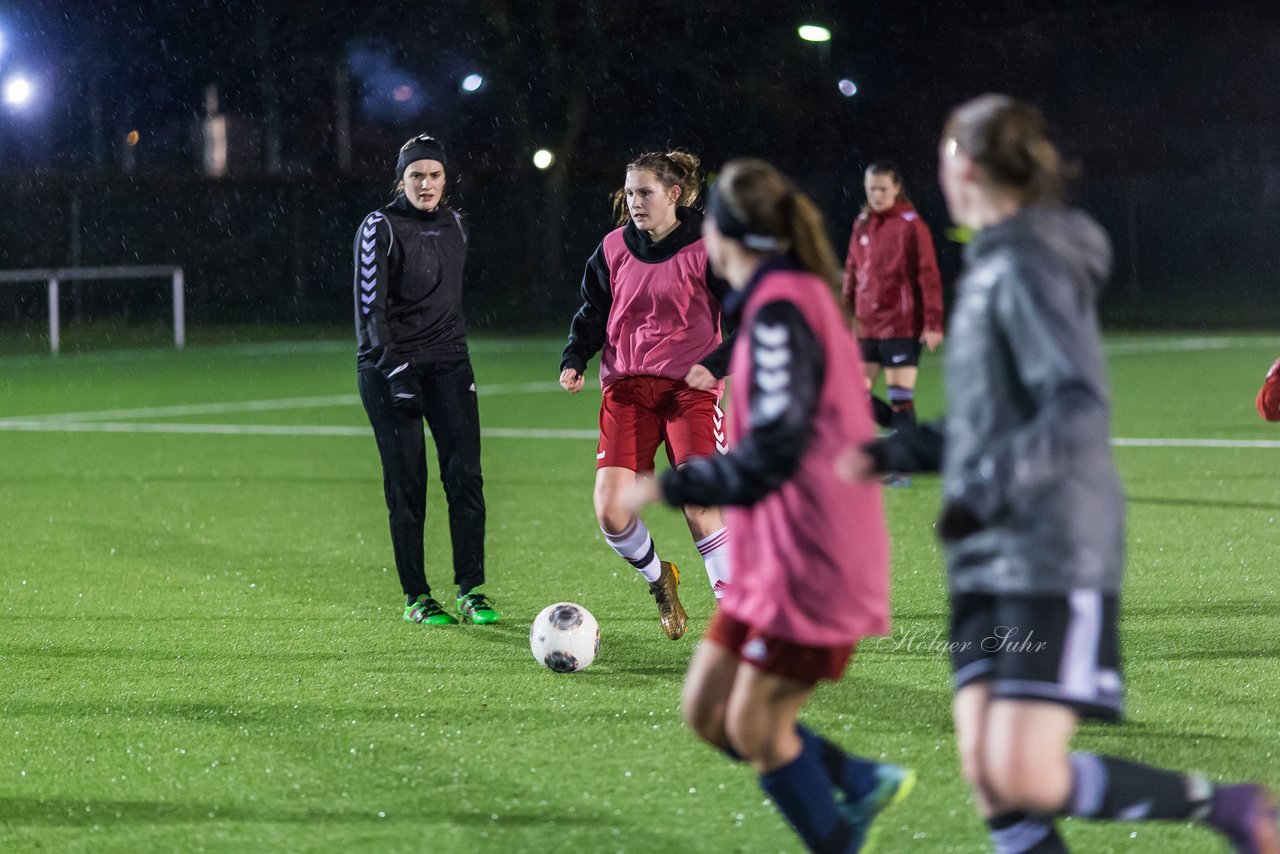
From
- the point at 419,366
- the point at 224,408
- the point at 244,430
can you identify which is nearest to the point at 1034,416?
the point at 419,366

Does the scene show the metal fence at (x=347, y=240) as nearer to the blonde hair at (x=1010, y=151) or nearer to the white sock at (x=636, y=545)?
the white sock at (x=636, y=545)

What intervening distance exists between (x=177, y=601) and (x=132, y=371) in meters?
15.6

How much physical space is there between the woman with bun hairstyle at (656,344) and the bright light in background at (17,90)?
116 ft

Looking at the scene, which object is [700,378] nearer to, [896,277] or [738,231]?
[738,231]

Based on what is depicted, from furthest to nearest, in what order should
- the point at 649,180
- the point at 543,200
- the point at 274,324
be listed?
the point at 543,200
the point at 274,324
the point at 649,180

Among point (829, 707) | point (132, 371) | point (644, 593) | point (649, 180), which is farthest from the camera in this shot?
point (132, 371)

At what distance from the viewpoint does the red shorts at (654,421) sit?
6.57 m

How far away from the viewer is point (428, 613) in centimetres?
723

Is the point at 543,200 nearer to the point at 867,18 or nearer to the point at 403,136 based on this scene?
the point at 403,136

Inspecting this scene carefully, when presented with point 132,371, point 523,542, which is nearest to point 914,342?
point 523,542

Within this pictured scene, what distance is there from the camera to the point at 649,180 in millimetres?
6414

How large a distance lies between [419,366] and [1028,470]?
4448 mm

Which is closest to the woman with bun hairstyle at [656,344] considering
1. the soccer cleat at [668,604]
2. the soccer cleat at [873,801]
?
the soccer cleat at [668,604]

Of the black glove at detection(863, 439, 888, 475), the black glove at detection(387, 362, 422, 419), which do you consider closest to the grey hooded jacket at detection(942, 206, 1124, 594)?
the black glove at detection(863, 439, 888, 475)
